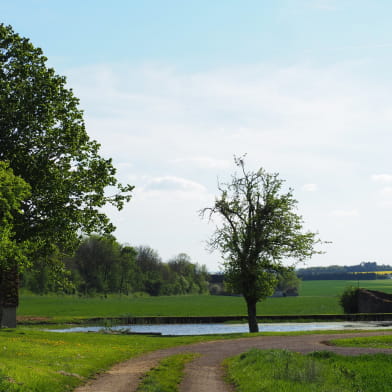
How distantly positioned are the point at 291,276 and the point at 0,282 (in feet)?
74.4

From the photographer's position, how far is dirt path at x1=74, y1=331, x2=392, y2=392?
18.5 metres

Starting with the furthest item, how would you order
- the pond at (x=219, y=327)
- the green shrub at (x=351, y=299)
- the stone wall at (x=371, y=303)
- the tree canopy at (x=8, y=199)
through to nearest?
1. the green shrub at (x=351, y=299)
2. the stone wall at (x=371, y=303)
3. the pond at (x=219, y=327)
4. the tree canopy at (x=8, y=199)

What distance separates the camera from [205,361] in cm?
2528

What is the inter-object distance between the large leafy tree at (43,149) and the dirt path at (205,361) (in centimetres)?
1098

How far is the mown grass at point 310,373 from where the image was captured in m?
17.0

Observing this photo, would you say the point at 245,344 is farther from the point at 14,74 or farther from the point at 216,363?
the point at 14,74

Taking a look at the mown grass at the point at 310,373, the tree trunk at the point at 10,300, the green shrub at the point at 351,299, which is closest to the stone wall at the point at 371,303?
the green shrub at the point at 351,299

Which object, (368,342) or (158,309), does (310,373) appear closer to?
(368,342)

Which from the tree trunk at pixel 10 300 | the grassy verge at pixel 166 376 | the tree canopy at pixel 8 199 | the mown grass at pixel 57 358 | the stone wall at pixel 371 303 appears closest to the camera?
the mown grass at pixel 57 358

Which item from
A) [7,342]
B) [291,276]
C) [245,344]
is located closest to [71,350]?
[7,342]

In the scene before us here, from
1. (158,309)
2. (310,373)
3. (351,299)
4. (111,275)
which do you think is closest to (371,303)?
(351,299)

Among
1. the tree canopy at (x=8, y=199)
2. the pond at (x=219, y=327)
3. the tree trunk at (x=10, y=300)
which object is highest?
the tree canopy at (x=8, y=199)

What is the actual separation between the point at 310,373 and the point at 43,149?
911 inches

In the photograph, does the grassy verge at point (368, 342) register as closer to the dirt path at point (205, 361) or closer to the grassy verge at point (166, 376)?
the dirt path at point (205, 361)
